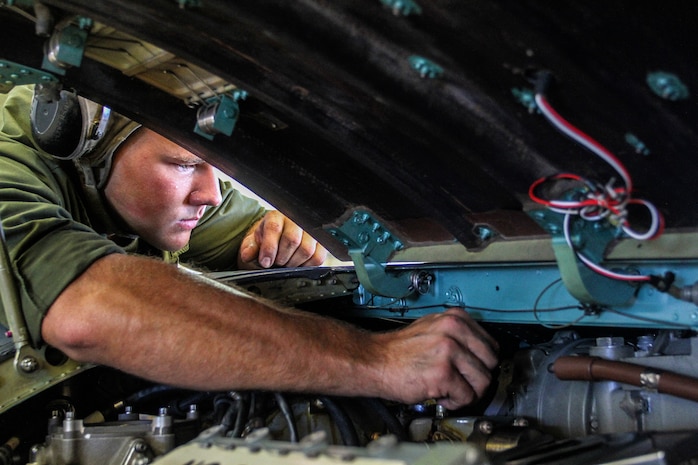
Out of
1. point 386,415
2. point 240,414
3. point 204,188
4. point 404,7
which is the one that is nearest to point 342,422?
point 386,415

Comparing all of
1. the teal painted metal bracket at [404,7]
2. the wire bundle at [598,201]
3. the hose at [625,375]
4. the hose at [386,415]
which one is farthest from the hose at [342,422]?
the teal painted metal bracket at [404,7]

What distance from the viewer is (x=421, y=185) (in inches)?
52.1

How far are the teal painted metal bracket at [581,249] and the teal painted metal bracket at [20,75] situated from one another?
0.89 metres

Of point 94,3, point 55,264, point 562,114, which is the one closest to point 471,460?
point 562,114

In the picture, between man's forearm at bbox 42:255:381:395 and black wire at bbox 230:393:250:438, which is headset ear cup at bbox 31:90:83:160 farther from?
black wire at bbox 230:393:250:438

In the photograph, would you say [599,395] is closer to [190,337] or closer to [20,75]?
[190,337]

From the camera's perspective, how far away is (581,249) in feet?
3.72

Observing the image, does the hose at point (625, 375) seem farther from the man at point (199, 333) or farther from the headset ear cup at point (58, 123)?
the headset ear cup at point (58, 123)

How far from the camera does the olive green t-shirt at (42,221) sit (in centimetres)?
142

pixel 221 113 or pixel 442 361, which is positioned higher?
pixel 221 113

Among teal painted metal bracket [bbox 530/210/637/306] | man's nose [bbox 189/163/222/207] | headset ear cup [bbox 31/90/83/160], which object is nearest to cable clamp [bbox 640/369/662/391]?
teal painted metal bracket [bbox 530/210/637/306]

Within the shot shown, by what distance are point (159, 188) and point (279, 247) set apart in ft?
2.37

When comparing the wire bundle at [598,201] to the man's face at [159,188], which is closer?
the wire bundle at [598,201]

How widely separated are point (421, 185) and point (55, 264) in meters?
0.74
